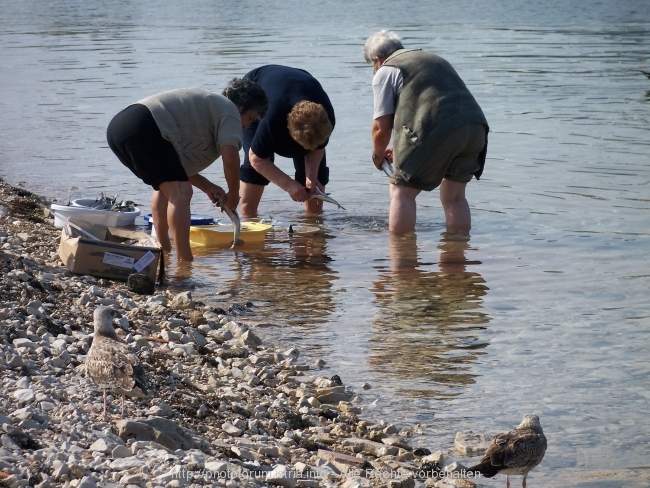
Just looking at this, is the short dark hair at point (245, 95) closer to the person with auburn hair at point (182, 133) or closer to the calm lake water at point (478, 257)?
the person with auburn hair at point (182, 133)

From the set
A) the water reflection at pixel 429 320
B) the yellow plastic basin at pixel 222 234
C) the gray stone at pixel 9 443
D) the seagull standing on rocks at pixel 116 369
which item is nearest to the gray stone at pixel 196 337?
the water reflection at pixel 429 320

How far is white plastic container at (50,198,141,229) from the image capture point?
26.6ft

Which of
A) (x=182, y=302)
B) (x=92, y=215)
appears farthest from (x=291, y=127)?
(x=182, y=302)

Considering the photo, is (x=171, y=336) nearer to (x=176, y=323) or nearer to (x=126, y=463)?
(x=176, y=323)

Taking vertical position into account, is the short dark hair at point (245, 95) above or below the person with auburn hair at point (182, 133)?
above

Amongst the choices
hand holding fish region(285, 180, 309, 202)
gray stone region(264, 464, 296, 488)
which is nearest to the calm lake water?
hand holding fish region(285, 180, 309, 202)

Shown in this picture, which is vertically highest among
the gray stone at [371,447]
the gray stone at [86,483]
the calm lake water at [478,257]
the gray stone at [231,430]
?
the gray stone at [86,483]

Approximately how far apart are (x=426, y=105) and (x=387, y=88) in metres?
0.34

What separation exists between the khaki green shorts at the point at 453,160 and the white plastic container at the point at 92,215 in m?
2.25

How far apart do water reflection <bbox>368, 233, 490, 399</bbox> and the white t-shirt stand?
1.26 m

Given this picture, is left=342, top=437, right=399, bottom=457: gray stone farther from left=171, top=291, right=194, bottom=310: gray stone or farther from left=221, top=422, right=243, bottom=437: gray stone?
left=171, top=291, right=194, bottom=310: gray stone

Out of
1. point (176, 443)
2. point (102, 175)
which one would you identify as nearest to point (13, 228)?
point (102, 175)

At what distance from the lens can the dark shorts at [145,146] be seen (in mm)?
7000

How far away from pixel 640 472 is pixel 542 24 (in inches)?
1173
